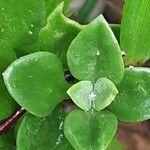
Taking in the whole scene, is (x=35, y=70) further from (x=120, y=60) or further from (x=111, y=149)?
(x=111, y=149)

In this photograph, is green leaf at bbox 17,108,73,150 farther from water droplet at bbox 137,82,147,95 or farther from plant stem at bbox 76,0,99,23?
plant stem at bbox 76,0,99,23

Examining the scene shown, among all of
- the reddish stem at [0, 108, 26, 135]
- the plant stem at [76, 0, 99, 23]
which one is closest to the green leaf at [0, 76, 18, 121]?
the reddish stem at [0, 108, 26, 135]

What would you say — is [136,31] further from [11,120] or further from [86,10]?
[86,10]

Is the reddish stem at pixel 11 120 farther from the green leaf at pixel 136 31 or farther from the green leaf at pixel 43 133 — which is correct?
the green leaf at pixel 136 31

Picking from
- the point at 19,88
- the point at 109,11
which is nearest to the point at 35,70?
the point at 19,88

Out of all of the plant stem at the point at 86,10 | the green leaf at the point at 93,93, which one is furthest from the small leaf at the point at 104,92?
the plant stem at the point at 86,10

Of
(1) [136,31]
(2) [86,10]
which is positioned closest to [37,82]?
(1) [136,31]
